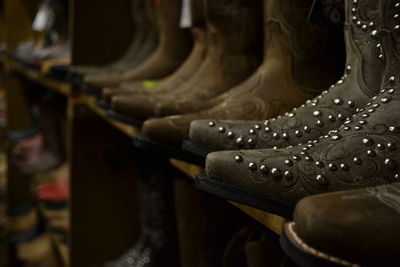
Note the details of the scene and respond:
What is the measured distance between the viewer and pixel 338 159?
470mm

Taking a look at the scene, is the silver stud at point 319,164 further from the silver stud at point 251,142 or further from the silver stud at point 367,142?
the silver stud at point 251,142

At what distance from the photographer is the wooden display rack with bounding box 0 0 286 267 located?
1592 mm

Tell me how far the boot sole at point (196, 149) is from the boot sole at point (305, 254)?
0.27m

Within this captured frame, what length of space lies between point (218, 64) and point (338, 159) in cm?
54

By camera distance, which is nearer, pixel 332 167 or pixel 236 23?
pixel 332 167

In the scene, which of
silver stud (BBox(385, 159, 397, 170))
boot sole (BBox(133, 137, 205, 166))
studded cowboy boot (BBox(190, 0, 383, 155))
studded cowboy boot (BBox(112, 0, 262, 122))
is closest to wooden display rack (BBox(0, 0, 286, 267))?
studded cowboy boot (BBox(112, 0, 262, 122))

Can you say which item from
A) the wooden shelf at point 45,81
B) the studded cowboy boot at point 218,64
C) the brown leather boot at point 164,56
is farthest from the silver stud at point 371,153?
the wooden shelf at point 45,81

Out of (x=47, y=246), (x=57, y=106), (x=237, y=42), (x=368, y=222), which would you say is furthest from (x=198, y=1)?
(x=47, y=246)

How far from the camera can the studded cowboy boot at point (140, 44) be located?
1458 mm

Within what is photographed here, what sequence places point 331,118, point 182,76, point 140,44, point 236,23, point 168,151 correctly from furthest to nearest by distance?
point 140,44 < point 182,76 < point 236,23 < point 168,151 < point 331,118

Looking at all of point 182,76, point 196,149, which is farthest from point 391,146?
point 182,76

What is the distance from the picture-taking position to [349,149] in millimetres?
473

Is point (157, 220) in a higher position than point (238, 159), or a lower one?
lower

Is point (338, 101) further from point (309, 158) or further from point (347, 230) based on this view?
point (347, 230)
